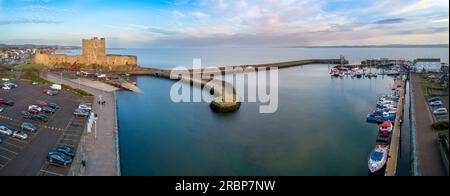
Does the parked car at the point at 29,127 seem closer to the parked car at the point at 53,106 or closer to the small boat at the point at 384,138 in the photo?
the parked car at the point at 53,106

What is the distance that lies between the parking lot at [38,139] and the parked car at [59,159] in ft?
0.48

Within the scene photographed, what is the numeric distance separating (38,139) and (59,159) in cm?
299

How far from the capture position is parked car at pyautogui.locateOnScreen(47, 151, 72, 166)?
32.1 ft

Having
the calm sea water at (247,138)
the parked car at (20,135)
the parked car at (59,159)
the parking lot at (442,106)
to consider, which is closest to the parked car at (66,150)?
the parked car at (59,159)

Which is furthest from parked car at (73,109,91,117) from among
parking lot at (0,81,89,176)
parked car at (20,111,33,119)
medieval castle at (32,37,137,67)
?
medieval castle at (32,37,137,67)

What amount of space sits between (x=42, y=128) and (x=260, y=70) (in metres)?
38.5

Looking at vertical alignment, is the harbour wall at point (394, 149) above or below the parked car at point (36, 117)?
below

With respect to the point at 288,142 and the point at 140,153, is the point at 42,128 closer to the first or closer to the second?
the point at 140,153

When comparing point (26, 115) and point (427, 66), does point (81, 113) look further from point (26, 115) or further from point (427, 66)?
point (427, 66)

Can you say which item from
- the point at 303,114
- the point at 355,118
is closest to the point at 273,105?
the point at 303,114

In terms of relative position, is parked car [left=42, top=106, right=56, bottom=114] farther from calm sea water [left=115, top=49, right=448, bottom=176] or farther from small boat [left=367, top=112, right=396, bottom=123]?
small boat [left=367, top=112, right=396, bottom=123]

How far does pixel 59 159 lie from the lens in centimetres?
980

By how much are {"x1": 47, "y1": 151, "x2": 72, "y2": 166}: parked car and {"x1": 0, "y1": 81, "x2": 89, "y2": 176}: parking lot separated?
147 millimetres

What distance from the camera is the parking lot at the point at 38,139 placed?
31.4 ft
